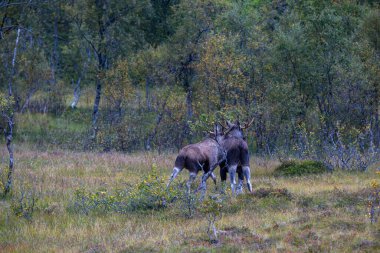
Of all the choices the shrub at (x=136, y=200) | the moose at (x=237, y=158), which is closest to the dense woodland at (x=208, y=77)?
the moose at (x=237, y=158)

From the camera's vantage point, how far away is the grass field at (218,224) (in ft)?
37.9

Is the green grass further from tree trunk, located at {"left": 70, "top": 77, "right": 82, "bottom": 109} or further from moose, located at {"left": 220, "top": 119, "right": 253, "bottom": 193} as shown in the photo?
tree trunk, located at {"left": 70, "top": 77, "right": 82, "bottom": 109}

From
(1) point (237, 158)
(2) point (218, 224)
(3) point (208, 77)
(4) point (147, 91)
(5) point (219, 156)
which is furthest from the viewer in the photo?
(4) point (147, 91)

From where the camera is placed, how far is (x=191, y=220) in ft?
46.7

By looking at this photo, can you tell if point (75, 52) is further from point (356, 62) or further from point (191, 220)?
point (191, 220)

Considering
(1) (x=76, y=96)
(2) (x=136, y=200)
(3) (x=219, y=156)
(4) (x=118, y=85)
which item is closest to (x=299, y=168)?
(3) (x=219, y=156)

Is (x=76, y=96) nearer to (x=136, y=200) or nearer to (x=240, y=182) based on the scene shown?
(x=240, y=182)

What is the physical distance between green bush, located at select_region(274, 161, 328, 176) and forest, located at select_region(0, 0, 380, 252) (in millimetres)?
285

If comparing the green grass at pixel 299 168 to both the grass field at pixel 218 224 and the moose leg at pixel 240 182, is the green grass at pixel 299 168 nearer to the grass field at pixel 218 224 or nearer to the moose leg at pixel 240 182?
the grass field at pixel 218 224

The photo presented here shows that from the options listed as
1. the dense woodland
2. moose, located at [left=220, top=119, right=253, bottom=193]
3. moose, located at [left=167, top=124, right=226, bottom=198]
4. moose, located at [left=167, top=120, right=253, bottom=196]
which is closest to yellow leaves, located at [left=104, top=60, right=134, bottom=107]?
the dense woodland

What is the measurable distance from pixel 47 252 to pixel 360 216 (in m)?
7.03

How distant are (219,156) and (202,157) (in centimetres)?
68

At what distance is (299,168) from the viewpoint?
22.0 meters

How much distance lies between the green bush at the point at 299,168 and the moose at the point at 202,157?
13.6 feet
